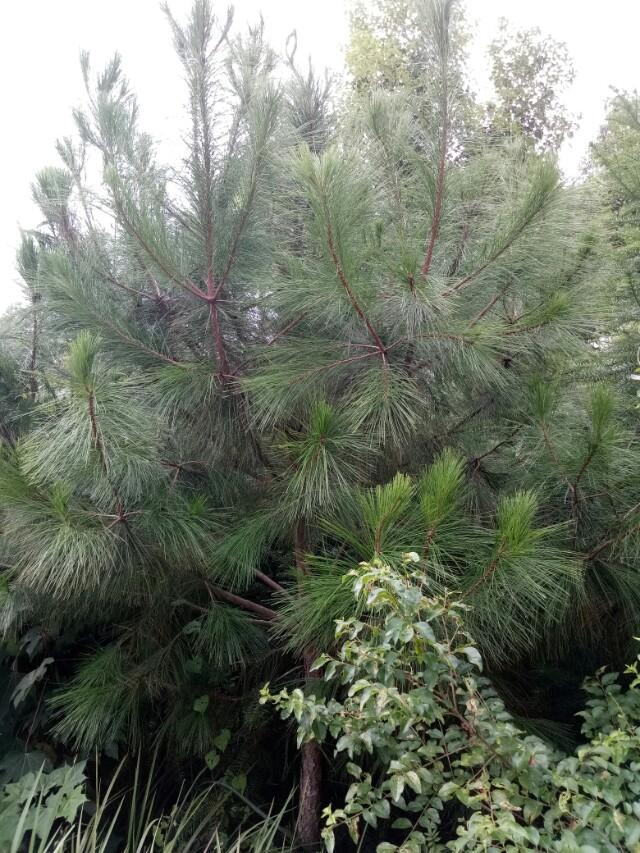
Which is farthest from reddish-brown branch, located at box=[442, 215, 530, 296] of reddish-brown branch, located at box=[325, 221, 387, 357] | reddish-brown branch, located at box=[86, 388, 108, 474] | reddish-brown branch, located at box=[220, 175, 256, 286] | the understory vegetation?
reddish-brown branch, located at box=[86, 388, 108, 474]

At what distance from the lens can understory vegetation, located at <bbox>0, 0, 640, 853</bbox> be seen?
159cm

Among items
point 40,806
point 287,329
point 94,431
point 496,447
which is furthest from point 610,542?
point 40,806

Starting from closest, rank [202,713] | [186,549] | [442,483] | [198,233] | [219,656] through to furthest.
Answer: [442,483]
[186,549]
[198,233]
[219,656]
[202,713]

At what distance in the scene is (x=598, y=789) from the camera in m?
1.40

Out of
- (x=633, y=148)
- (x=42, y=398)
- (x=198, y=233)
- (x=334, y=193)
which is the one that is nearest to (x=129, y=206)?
(x=198, y=233)

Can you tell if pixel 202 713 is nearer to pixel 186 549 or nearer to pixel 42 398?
pixel 186 549

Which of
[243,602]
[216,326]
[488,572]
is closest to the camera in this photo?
[488,572]

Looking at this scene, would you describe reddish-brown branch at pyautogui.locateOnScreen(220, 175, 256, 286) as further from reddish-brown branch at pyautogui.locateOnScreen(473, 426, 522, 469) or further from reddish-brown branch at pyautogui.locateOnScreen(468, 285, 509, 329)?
reddish-brown branch at pyautogui.locateOnScreen(473, 426, 522, 469)

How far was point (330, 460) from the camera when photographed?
1.84 metres

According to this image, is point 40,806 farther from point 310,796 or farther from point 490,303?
point 490,303

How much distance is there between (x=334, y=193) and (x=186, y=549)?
1.12 metres

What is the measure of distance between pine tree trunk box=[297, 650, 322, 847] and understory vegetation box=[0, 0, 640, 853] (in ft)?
0.04

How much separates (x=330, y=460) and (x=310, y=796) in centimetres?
139

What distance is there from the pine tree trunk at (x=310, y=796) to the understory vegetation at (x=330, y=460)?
12 millimetres
